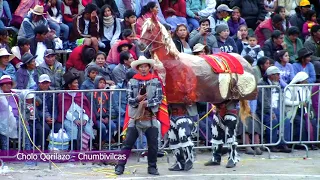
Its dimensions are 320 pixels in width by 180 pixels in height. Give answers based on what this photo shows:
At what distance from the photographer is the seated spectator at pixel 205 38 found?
61.1ft

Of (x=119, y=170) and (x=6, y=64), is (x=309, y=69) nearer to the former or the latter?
(x=119, y=170)

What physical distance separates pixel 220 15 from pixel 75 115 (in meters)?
5.99

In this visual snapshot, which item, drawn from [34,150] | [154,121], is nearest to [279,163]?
[154,121]

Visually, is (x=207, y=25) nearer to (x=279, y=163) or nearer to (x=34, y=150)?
(x=279, y=163)

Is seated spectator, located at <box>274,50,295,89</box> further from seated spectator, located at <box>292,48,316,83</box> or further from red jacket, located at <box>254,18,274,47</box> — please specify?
red jacket, located at <box>254,18,274,47</box>

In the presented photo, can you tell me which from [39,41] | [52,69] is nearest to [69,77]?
[52,69]

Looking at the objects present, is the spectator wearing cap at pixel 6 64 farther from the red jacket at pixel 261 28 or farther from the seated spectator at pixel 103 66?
the red jacket at pixel 261 28

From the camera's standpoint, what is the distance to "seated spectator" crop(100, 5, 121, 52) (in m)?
18.9

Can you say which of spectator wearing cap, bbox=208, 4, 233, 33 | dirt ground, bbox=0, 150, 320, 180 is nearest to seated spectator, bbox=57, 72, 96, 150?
dirt ground, bbox=0, 150, 320, 180

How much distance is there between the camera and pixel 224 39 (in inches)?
A: 755

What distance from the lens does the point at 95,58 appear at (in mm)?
17250

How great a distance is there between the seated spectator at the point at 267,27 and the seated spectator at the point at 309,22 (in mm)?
775

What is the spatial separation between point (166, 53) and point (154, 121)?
40.5 inches

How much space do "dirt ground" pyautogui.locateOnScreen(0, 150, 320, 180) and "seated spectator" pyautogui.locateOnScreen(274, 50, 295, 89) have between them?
2.37 m
